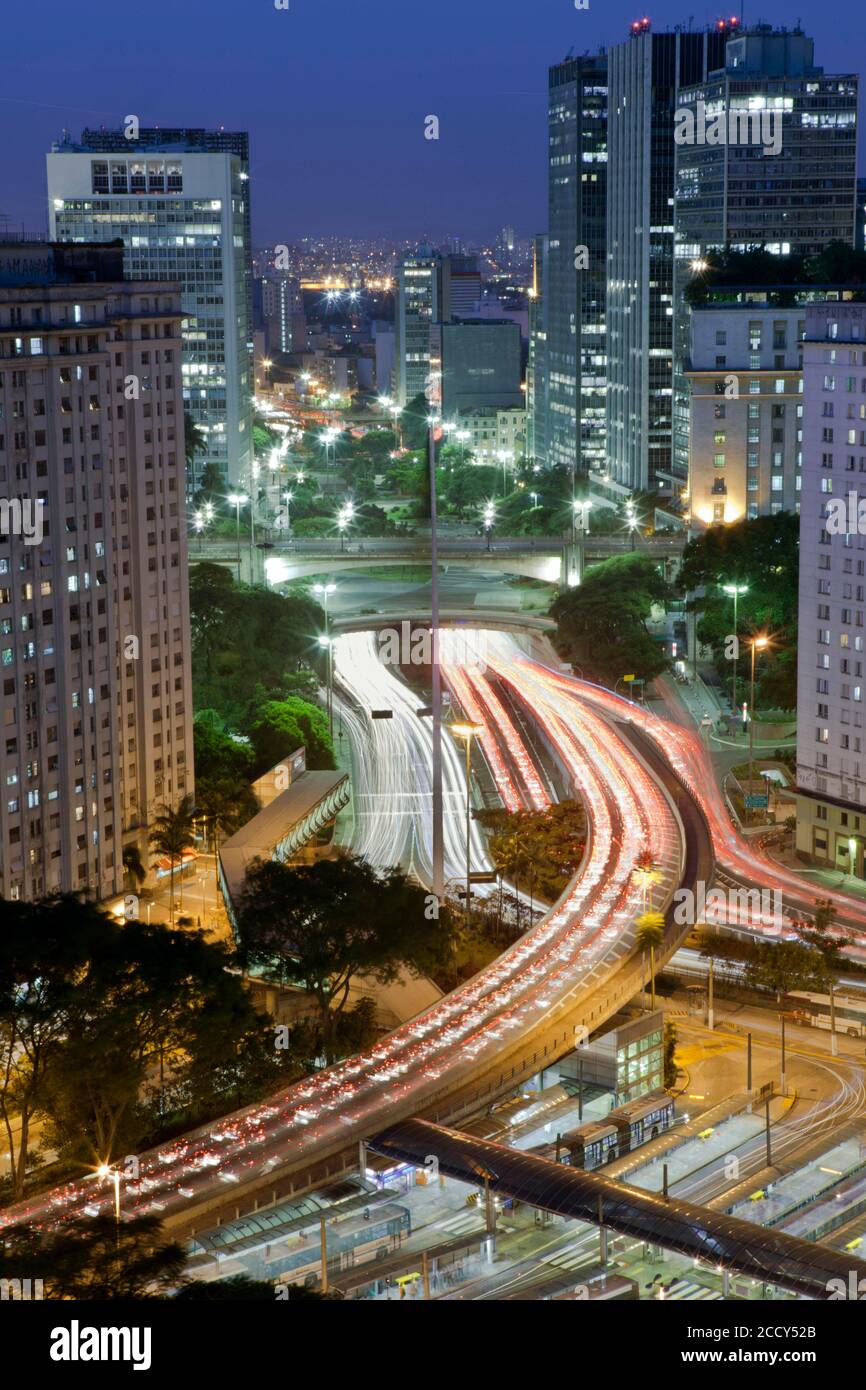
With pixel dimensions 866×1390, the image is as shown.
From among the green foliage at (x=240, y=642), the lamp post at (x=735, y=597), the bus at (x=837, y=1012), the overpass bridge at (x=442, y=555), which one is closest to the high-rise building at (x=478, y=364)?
the overpass bridge at (x=442, y=555)

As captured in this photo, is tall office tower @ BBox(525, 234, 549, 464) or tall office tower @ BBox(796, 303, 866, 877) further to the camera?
tall office tower @ BBox(525, 234, 549, 464)

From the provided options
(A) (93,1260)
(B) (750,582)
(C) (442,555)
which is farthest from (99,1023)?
(C) (442,555)

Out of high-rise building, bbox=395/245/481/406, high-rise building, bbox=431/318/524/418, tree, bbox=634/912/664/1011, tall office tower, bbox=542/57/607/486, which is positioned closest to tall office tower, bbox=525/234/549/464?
tall office tower, bbox=542/57/607/486

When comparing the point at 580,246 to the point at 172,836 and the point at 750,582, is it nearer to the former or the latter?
the point at 750,582

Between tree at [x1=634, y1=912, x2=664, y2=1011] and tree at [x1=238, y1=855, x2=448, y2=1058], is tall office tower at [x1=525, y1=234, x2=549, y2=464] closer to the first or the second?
tree at [x1=634, y1=912, x2=664, y2=1011]

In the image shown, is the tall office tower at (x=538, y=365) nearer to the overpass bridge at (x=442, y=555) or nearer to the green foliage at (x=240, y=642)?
the overpass bridge at (x=442, y=555)

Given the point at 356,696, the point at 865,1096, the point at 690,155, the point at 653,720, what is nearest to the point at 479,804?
the point at 653,720
